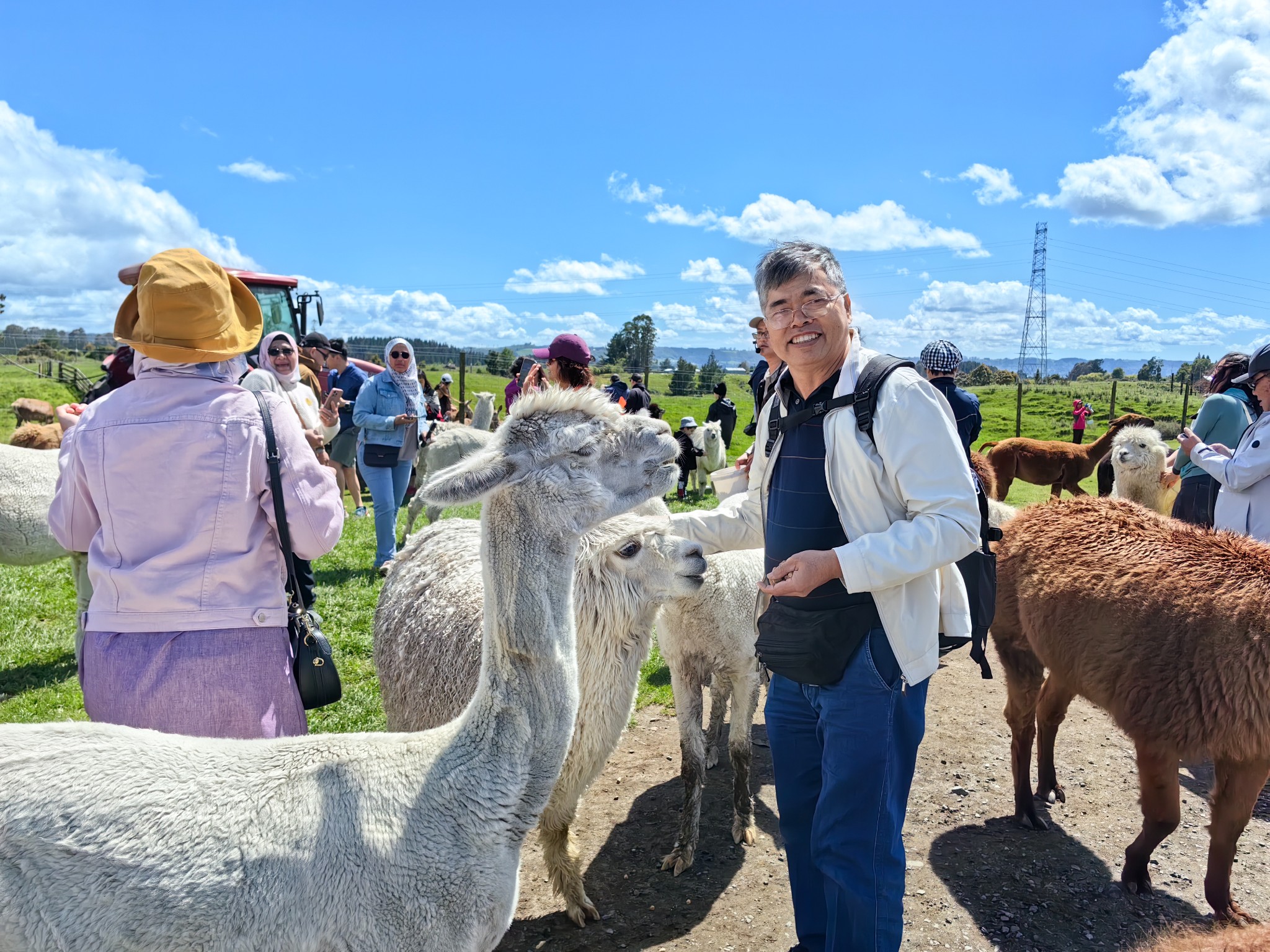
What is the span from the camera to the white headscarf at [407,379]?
23.7 ft

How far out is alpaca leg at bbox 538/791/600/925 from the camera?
2.98 m

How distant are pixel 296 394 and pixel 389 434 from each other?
2398 millimetres

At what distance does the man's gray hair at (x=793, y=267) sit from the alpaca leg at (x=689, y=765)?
217 cm

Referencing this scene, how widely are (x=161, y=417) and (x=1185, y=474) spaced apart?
596 centimetres

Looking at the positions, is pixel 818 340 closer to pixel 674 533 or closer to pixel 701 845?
pixel 674 533

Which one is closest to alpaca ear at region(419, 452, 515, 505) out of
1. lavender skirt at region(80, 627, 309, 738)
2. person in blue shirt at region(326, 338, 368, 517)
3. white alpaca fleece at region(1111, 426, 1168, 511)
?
lavender skirt at region(80, 627, 309, 738)

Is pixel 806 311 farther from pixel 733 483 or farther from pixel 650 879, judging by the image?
pixel 650 879

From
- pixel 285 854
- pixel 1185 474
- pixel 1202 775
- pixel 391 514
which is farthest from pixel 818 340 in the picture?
pixel 391 514

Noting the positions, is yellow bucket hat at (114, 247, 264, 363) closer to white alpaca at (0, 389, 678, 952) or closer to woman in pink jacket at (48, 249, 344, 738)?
woman in pink jacket at (48, 249, 344, 738)

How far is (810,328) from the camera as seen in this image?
2.00 meters

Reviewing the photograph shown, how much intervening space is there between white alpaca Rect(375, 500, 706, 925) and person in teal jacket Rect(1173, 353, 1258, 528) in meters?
3.70

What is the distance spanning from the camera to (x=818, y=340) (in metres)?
2.00

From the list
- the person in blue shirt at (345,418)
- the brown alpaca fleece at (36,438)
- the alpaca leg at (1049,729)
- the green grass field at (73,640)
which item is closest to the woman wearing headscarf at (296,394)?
the green grass field at (73,640)

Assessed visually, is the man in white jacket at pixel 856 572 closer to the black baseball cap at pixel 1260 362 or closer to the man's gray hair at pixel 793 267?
the man's gray hair at pixel 793 267
